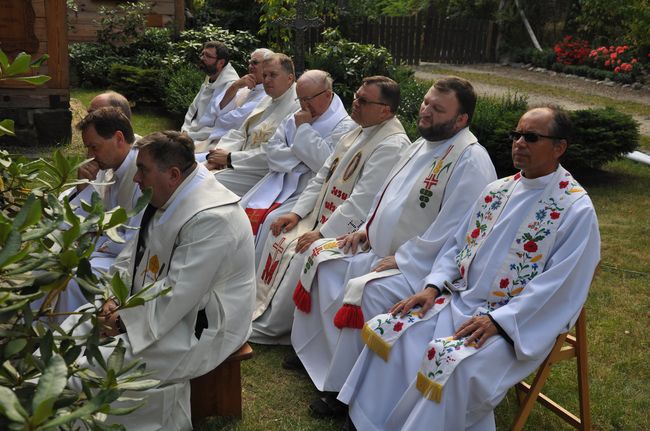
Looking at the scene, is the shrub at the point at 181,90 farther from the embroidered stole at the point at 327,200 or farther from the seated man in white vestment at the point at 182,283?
the seated man in white vestment at the point at 182,283

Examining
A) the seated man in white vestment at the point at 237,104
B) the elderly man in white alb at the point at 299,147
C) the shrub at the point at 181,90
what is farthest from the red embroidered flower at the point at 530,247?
the shrub at the point at 181,90

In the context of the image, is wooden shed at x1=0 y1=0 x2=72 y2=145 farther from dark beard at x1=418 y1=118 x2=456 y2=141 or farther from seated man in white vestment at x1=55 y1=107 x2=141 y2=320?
dark beard at x1=418 y1=118 x2=456 y2=141

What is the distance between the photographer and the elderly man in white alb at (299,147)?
19.2 feet

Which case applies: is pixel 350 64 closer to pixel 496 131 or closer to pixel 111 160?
pixel 496 131

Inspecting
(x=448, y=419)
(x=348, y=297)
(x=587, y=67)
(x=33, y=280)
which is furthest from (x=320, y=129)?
(x=587, y=67)

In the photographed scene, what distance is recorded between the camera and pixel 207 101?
29.0ft

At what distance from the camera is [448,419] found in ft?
11.2

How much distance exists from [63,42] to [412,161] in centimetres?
664

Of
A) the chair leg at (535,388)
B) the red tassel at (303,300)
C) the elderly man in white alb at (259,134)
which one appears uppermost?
the elderly man in white alb at (259,134)

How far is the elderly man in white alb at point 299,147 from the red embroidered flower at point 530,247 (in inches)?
99.0

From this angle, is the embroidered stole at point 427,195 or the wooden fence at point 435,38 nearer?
the embroidered stole at point 427,195

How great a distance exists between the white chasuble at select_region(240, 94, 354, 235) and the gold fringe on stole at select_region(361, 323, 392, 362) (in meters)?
2.31

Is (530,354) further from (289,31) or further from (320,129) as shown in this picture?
(289,31)

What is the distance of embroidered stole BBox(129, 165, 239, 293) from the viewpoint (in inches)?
146
